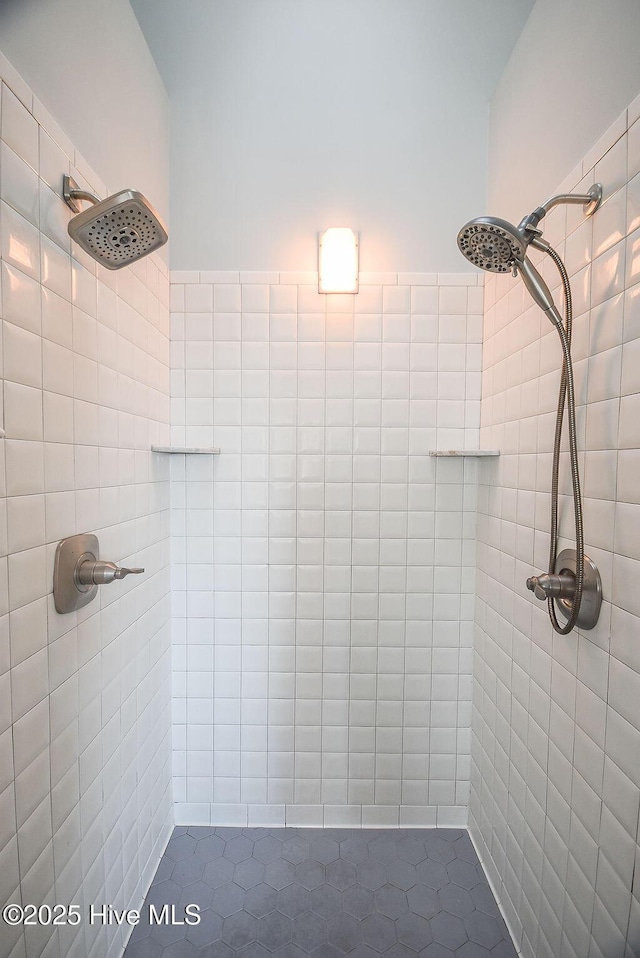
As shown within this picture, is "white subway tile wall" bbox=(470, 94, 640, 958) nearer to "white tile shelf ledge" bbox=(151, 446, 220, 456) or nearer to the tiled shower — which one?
the tiled shower

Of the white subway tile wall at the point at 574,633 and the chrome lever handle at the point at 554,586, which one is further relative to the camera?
the chrome lever handle at the point at 554,586

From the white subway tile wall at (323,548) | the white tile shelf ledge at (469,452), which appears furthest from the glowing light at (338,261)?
the white tile shelf ledge at (469,452)

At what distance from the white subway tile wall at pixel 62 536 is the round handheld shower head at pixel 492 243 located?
876 millimetres

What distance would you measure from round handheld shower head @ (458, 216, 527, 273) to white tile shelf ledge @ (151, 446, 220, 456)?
3.19ft

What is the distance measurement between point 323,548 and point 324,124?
1.50m

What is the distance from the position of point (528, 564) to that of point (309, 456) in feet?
2.62

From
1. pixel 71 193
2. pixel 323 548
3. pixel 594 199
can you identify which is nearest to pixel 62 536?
pixel 71 193

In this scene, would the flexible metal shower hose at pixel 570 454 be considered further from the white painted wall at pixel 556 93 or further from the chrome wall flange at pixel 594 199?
the white painted wall at pixel 556 93

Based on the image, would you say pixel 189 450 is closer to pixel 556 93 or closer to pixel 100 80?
pixel 100 80

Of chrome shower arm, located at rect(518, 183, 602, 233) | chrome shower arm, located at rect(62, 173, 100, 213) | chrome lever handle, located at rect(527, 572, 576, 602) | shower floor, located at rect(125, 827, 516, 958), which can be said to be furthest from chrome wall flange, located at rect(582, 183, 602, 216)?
shower floor, located at rect(125, 827, 516, 958)

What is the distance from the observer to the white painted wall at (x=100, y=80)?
32.9 inches

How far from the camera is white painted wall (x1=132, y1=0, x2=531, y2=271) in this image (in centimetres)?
147

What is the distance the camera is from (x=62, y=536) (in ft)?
3.10

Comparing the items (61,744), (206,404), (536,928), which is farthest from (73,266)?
(536,928)
